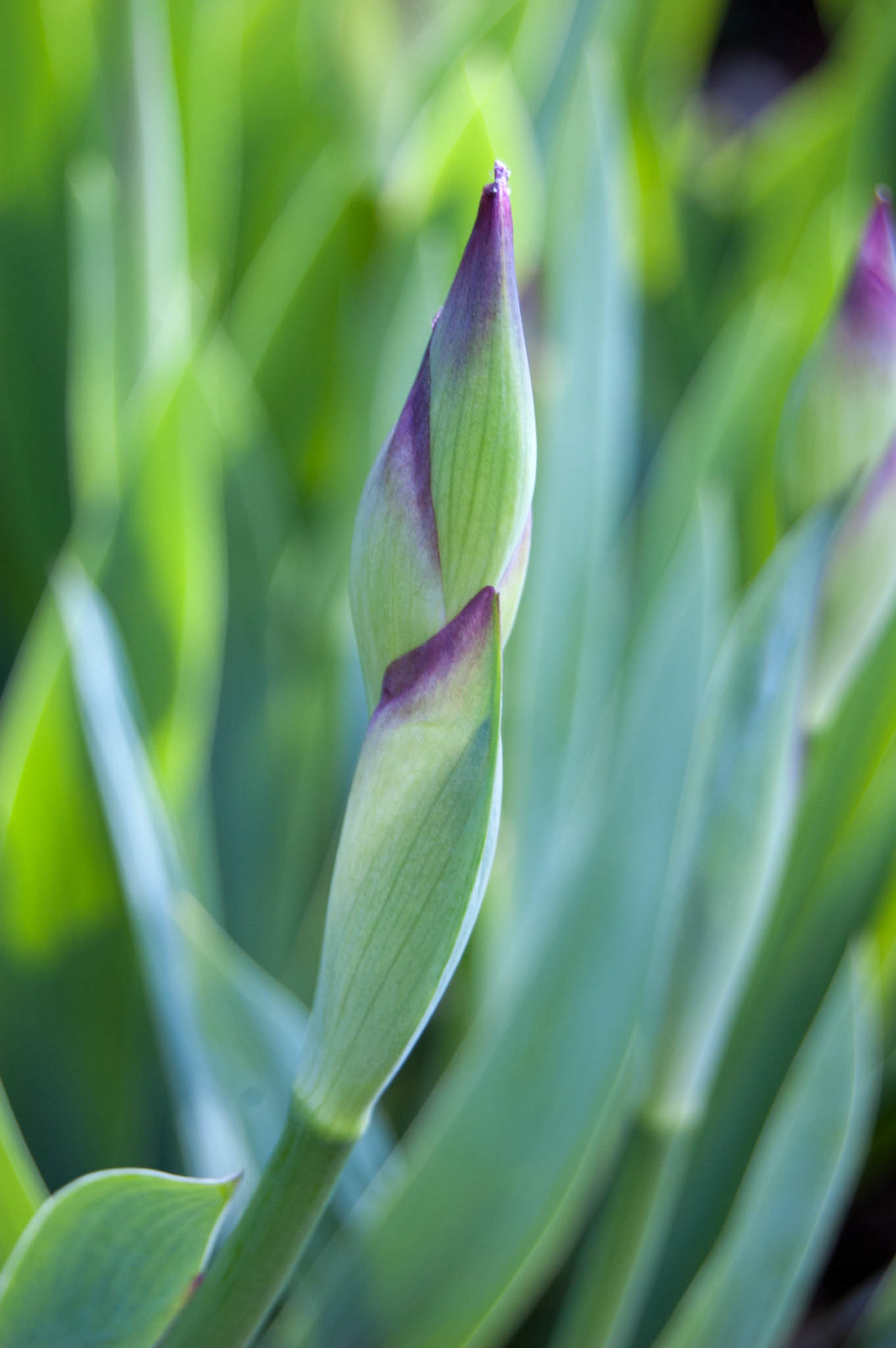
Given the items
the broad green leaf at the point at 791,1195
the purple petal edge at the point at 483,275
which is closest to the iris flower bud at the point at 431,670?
the purple petal edge at the point at 483,275

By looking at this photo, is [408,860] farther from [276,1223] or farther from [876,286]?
[876,286]

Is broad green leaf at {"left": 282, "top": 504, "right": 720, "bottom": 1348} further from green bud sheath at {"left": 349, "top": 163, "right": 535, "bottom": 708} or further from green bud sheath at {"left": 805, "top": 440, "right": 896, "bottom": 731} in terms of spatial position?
green bud sheath at {"left": 349, "top": 163, "right": 535, "bottom": 708}

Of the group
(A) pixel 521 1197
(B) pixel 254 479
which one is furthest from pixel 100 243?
(A) pixel 521 1197

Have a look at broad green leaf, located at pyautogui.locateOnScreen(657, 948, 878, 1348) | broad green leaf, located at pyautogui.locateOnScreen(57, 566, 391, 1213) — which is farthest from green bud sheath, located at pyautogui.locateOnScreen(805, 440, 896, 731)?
broad green leaf, located at pyautogui.locateOnScreen(57, 566, 391, 1213)

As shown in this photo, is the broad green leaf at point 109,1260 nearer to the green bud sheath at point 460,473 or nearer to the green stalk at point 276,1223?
the green stalk at point 276,1223

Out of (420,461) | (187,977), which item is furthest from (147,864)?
(420,461)
